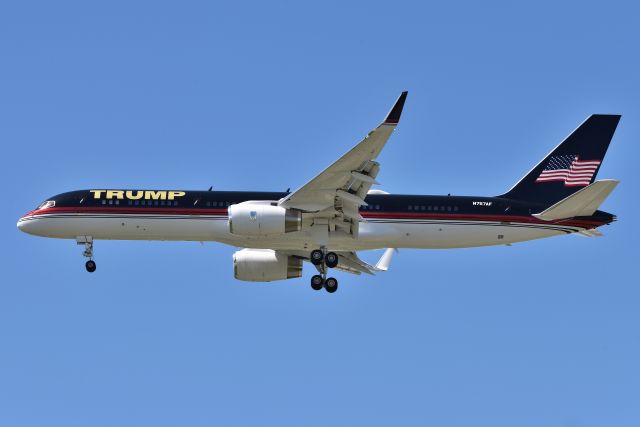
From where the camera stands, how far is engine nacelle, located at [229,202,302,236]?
55.1 meters

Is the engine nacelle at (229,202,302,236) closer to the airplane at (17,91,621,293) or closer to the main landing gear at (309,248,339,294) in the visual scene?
the airplane at (17,91,621,293)

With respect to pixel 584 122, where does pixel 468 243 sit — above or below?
below

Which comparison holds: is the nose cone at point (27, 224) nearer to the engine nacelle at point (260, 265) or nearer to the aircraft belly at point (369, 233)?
the aircraft belly at point (369, 233)

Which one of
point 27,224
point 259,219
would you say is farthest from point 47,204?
point 259,219

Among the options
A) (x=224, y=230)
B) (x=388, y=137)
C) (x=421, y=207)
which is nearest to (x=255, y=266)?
(x=224, y=230)

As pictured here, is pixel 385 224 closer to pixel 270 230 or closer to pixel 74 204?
pixel 270 230

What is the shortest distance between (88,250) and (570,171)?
78.0 ft

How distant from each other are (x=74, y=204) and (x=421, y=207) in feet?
54.9

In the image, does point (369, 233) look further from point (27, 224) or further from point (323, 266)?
point (27, 224)

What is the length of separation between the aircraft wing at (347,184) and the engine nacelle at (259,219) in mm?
595

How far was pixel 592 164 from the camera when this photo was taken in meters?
60.1

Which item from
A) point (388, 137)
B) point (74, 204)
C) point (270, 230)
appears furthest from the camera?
point (74, 204)

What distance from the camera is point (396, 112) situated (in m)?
48.8

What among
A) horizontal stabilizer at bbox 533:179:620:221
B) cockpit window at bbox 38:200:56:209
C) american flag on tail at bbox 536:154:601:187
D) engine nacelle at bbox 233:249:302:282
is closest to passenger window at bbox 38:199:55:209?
cockpit window at bbox 38:200:56:209
